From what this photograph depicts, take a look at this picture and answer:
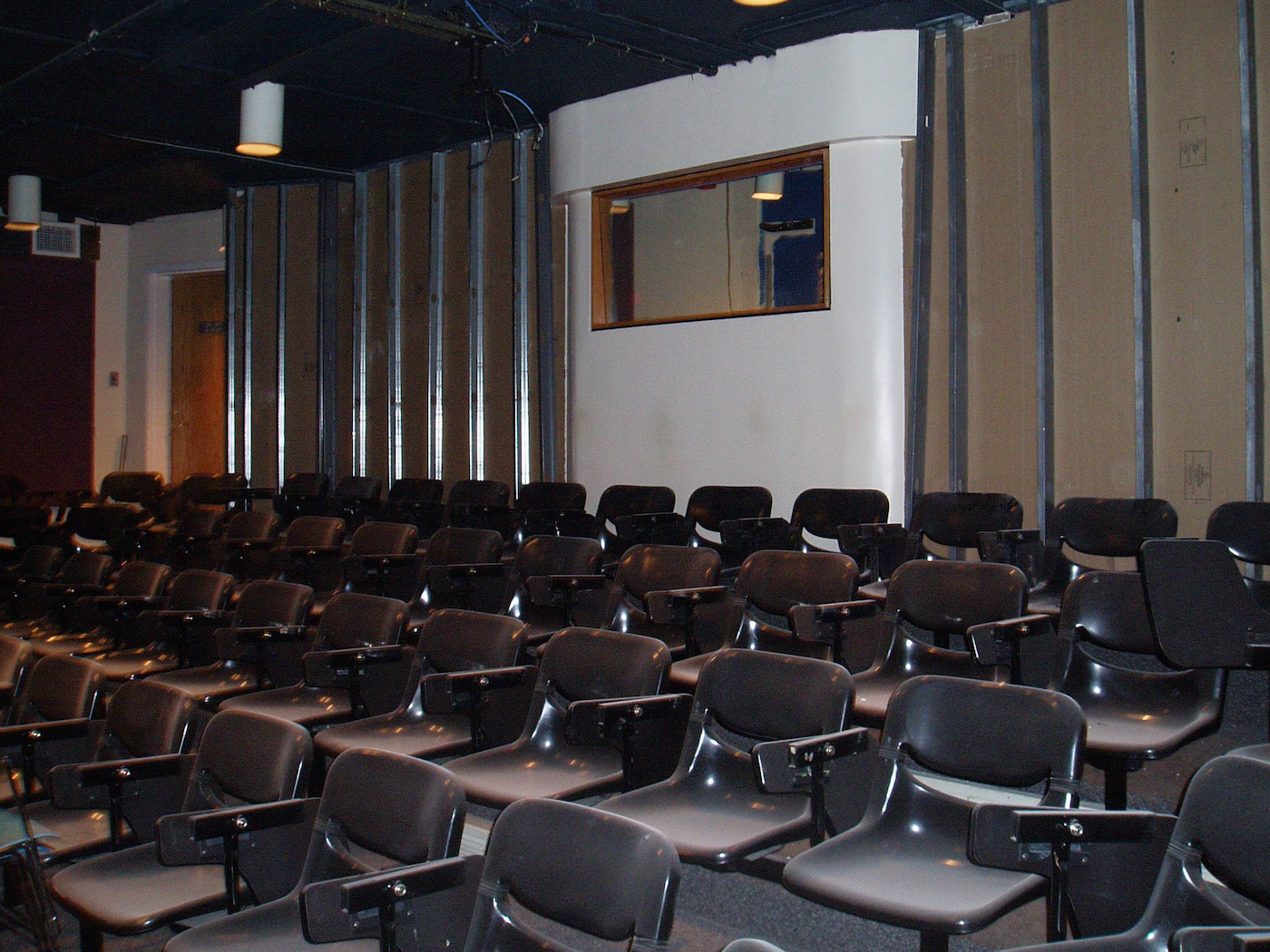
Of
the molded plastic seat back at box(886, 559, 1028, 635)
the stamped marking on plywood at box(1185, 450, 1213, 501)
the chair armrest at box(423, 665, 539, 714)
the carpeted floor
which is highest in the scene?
the stamped marking on plywood at box(1185, 450, 1213, 501)

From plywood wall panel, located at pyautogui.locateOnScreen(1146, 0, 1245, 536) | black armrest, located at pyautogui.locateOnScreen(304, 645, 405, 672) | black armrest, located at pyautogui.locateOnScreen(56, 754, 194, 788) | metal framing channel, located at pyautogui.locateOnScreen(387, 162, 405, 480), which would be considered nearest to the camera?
black armrest, located at pyautogui.locateOnScreen(56, 754, 194, 788)

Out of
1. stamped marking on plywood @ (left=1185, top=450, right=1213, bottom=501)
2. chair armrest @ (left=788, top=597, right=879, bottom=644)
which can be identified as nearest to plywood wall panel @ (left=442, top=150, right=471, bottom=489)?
stamped marking on plywood @ (left=1185, top=450, right=1213, bottom=501)

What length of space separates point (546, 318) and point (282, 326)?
324 centimetres

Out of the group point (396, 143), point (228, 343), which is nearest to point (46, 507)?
point (228, 343)

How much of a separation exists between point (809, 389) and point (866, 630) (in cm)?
253

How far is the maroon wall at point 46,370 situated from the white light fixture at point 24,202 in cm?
156

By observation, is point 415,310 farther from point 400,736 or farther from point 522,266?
point 400,736

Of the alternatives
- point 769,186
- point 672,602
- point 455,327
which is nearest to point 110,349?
point 455,327

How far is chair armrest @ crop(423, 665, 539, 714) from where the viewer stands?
3.29 metres

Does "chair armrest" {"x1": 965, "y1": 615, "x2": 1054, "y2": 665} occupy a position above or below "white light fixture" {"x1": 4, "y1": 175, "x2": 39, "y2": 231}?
below

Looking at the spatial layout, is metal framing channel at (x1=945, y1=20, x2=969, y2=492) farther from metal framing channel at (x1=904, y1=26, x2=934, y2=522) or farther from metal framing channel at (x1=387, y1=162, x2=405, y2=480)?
metal framing channel at (x1=387, y1=162, x2=405, y2=480)

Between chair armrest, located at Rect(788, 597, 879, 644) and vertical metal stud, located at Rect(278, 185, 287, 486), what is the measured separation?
752 centimetres

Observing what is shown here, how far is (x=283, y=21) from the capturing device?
247 inches

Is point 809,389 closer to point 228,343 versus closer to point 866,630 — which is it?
point 866,630
